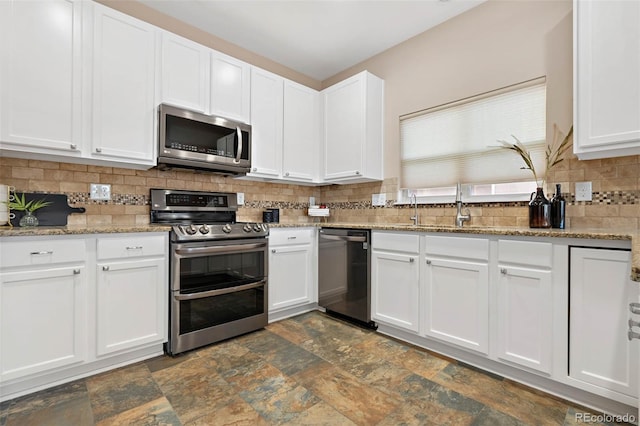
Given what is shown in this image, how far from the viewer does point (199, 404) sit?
66.4 inches

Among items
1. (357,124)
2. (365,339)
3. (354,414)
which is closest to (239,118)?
(357,124)

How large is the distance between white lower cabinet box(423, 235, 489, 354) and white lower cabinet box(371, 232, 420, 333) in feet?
0.31

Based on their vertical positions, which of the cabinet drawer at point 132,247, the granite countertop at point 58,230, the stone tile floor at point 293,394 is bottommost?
the stone tile floor at point 293,394

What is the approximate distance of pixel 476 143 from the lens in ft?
8.84

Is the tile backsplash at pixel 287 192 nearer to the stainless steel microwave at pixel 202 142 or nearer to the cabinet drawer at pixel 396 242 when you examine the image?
the stainless steel microwave at pixel 202 142

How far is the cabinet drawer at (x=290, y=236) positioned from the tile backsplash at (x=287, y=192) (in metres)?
0.58

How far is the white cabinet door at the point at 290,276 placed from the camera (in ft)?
9.55

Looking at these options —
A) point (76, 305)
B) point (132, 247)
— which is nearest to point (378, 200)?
point (132, 247)

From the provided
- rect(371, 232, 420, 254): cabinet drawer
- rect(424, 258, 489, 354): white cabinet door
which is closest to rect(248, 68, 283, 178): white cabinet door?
rect(371, 232, 420, 254): cabinet drawer

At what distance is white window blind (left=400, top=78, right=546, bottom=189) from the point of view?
2369 millimetres

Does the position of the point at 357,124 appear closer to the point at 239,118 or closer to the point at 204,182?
the point at 239,118

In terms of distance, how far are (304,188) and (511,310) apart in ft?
8.48

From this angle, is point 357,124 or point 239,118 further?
point 357,124

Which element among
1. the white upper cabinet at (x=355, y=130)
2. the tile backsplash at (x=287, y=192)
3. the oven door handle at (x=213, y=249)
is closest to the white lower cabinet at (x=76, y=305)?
the oven door handle at (x=213, y=249)
